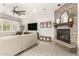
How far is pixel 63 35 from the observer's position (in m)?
4.98

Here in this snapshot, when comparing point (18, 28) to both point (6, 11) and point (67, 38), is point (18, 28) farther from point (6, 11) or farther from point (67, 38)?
point (67, 38)

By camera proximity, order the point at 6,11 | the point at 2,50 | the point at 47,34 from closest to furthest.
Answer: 1. the point at 2,50
2. the point at 47,34
3. the point at 6,11

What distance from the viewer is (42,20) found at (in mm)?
4793

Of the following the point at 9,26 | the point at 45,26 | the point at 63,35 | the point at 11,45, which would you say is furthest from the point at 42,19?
the point at 11,45

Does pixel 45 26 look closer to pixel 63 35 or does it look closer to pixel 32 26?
pixel 32 26

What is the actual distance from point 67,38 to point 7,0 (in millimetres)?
3177

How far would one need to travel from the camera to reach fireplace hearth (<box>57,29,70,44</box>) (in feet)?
15.4

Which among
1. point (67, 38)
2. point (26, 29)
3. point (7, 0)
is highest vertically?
point (7, 0)

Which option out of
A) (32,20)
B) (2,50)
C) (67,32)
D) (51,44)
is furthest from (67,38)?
(2,50)

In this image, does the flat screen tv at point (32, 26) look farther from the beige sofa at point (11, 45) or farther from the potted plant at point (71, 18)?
the potted plant at point (71, 18)

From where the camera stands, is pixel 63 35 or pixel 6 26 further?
pixel 63 35

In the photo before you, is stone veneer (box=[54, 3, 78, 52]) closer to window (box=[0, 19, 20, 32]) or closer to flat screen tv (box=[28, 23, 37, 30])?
flat screen tv (box=[28, 23, 37, 30])

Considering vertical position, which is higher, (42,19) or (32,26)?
(42,19)

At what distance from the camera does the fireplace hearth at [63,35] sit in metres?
4.68
